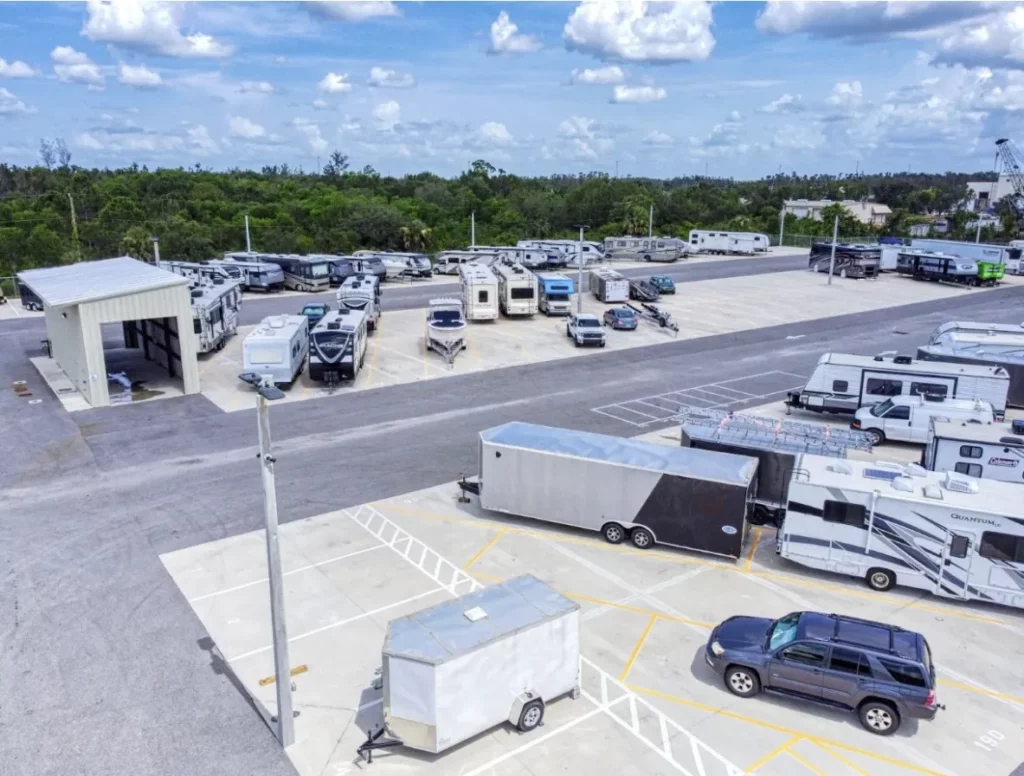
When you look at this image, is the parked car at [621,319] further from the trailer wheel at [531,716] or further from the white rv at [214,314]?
the trailer wheel at [531,716]

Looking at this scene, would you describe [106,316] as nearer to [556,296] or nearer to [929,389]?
[556,296]

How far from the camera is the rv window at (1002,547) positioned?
15.8 m

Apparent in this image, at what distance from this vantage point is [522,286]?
47.3 m

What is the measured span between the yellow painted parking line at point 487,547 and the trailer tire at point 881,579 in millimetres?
8423

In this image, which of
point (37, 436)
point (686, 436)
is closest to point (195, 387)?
point (37, 436)

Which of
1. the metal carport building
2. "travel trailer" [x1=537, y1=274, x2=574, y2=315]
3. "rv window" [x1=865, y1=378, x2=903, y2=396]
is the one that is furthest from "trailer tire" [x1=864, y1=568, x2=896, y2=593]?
"travel trailer" [x1=537, y1=274, x2=574, y2=315]

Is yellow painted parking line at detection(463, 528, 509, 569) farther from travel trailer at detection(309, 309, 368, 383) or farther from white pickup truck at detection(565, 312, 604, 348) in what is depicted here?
white pickup truck at detection(565, 312, 604, 348)

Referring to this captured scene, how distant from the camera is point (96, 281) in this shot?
33.2 meters

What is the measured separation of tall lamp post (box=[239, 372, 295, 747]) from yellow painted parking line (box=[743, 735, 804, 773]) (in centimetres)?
704

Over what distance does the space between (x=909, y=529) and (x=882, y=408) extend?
1147 centimetres

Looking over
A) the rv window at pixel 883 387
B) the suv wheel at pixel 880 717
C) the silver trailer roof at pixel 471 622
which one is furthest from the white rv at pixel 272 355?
the suv wheel at pixel 880 717

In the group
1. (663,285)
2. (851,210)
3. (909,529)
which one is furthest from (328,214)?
(851,210)

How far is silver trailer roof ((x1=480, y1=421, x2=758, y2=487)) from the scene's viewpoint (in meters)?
18.2

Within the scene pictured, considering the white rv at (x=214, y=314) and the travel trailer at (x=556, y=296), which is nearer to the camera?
the white rv at (x=214, y=314)
